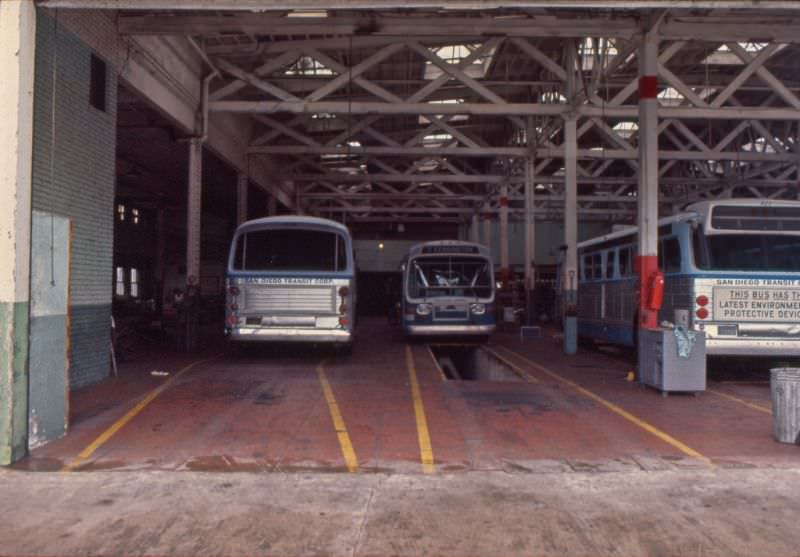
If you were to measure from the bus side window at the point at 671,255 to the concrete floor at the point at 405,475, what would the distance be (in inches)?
114

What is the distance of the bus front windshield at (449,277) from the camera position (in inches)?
731

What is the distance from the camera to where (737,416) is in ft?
28.9

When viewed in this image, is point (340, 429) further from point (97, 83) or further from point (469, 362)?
point (469, 362)

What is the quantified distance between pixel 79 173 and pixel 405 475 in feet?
24.0

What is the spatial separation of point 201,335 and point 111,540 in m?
18.7

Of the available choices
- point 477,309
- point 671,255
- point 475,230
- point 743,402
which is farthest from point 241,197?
point 475,230

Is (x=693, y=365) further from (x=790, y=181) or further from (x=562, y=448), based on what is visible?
(x=790, y=181)

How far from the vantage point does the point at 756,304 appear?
11.6m

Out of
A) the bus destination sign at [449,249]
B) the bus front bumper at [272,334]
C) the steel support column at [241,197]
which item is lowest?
the bus front bumper at [272,334]

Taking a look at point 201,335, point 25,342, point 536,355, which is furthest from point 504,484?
point 201,335

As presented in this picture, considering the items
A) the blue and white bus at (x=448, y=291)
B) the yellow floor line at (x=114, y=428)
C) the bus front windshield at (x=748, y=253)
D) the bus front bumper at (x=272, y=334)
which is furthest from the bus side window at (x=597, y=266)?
the yellow floor line at (x=114, y=428)

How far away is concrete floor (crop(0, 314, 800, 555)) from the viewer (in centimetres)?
459

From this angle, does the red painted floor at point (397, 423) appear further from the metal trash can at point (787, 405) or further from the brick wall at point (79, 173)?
the brick wall at point (79, 173)

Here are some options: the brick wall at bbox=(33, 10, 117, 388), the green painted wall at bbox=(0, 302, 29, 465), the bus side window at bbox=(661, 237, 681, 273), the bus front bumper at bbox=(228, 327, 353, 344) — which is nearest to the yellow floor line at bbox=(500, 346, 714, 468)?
the bus side window at bbox=(661, 237, 681, 273)
